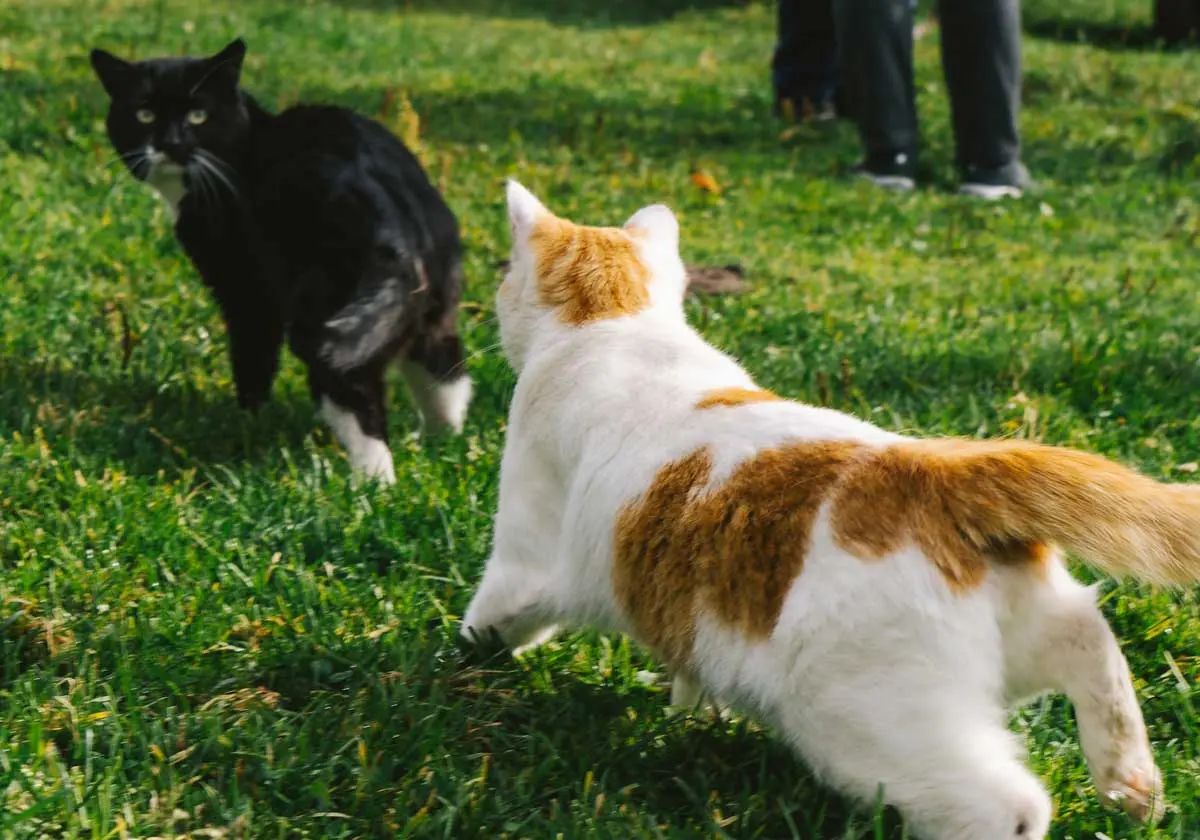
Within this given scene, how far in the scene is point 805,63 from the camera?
26.9 feet

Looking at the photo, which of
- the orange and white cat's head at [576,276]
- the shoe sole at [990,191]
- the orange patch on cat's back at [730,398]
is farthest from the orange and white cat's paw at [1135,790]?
the shoe sole at [990,191]

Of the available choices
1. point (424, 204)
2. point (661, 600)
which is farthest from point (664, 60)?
point (661, 600)

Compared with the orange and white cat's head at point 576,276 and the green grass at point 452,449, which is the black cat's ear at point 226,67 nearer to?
the green grass at point 452,449

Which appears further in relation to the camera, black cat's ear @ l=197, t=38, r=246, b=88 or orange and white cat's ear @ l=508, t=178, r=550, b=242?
black cat's ear @ l=197, t=38, r=246, b=88

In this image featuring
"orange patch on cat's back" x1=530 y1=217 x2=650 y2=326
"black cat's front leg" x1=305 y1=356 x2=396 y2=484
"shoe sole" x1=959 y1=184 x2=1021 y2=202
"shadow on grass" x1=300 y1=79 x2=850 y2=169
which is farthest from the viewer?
"shadow on grass" x1=300 y1=79 x2=850 y2=169

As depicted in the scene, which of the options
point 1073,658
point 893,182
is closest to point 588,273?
point 1073,658

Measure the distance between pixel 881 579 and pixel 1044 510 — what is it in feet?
0.83

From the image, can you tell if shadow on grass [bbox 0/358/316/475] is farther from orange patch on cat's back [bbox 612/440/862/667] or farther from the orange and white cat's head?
orange patch on cat's back [bbox 612/440/862/667]

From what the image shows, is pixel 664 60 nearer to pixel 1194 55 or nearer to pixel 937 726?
pixel 1194 55

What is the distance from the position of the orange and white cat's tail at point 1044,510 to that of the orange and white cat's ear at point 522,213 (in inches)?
43.5

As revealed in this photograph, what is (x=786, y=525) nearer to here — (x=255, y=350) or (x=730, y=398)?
(x=730, y=398)

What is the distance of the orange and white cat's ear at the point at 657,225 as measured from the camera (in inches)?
110

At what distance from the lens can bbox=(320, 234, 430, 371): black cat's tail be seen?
3.30 meters

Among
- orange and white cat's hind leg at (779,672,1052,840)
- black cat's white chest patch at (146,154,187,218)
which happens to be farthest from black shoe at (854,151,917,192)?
orange and white cat's hind leg at (779,672,1052,840)
